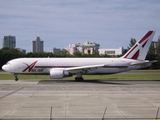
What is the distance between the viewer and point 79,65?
40469 mm

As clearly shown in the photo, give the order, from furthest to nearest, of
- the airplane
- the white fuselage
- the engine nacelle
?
the white fuselage, the airplane, the engine nacelle

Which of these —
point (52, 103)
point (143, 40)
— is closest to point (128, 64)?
point (143, 40)

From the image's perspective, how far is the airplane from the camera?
39.2 m

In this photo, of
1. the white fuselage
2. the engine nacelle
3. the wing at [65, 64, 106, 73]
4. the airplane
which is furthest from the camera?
the white fuselage

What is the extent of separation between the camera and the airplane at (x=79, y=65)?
39188 millimetres

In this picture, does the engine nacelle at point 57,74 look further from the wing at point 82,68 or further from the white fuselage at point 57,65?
the white fuselage at point 57,65

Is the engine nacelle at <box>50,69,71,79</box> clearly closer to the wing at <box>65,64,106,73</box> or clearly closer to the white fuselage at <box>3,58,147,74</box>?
the wing at <box>65,64,106,73</box>

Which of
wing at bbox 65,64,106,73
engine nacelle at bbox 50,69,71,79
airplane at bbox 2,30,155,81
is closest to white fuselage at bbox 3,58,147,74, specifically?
airplane at bbox 2,30,155,81

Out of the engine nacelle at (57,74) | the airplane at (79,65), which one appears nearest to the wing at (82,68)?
the airplane at (79,65)

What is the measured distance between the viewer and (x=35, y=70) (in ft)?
130

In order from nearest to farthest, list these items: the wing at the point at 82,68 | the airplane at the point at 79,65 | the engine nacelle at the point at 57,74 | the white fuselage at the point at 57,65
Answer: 1. the engine nacelle at the point at 57,74
2. the wing at the point at 82,68
3. the airplane at the point at 79,65
4. the white fuselage at the point at 57,65

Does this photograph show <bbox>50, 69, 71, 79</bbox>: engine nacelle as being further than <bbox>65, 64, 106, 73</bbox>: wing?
No

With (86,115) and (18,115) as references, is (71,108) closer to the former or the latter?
(86,115)

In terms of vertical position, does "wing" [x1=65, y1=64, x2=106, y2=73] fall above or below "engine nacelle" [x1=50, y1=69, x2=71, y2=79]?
above
